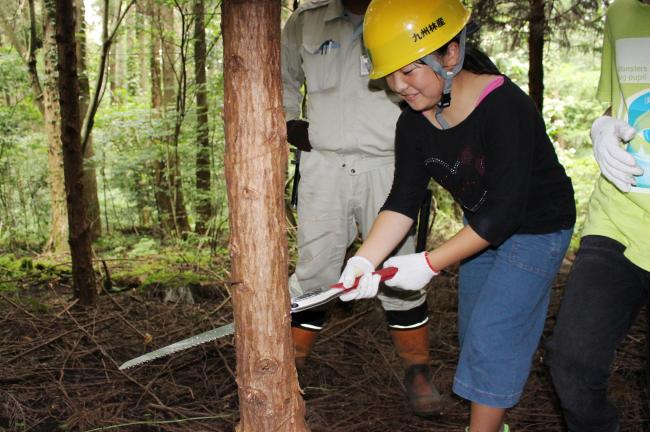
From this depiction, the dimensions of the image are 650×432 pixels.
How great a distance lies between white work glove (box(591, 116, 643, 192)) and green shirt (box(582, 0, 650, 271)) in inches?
2.7

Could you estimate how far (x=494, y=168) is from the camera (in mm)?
2041

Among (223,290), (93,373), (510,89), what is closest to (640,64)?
(510,89)

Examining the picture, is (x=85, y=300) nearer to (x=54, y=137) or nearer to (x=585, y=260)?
(x=585, y=260)

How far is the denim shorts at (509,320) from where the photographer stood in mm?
2129

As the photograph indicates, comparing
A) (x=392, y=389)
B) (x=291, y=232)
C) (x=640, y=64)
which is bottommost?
(x=392, y=389)

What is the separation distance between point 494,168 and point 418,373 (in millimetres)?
1445

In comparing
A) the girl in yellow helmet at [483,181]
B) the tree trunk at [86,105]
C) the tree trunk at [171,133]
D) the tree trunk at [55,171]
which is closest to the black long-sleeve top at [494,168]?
the girl in yellow helmet at [483,181]

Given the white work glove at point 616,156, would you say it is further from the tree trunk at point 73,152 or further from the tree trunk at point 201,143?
the tree trunk at point 201,143

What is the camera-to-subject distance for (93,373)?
10.8ft

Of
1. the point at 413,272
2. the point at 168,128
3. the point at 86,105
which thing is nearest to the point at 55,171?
the point at 86,105

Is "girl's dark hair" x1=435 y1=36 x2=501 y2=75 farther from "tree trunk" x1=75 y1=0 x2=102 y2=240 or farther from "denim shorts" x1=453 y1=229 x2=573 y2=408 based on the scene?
"tree trunk" x1=75 y1=0 x2=102 y2=240

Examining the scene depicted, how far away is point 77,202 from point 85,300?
727mm

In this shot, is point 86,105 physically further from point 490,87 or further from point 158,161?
point 490,87

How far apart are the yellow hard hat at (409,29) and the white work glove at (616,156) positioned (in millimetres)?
657
